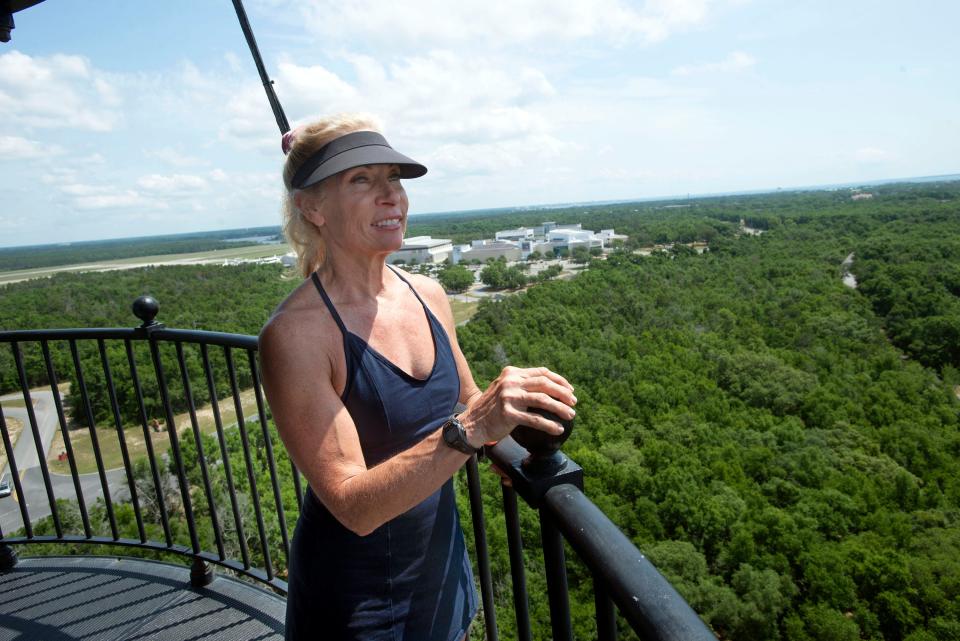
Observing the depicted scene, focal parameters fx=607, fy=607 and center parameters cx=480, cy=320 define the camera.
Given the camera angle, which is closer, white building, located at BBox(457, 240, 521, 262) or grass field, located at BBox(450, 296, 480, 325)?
grass field, located at BBox(450, 296, 480, 325)

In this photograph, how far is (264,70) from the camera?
2.17 metres

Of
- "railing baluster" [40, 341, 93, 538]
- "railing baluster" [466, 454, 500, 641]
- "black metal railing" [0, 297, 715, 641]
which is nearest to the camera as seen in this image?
"black metal railing" [0, 297, 715, 641]

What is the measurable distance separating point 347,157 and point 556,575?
1069 millimetres

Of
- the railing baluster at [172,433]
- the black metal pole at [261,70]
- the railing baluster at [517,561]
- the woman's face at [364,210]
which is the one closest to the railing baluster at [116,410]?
the railing baluster at [172,433]

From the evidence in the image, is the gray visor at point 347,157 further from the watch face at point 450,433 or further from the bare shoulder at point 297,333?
the watch face at point 450,433

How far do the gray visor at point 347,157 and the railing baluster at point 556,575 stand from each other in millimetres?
918

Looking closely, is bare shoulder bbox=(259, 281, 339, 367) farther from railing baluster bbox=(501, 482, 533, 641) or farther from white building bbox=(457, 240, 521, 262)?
white building bbox=(457, 240, 521, 262)

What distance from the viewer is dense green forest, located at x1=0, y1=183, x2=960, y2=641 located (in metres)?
21.0

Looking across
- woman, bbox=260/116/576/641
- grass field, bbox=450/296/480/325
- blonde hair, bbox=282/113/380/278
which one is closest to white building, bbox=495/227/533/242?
grass field, bbox=450/296/480/325

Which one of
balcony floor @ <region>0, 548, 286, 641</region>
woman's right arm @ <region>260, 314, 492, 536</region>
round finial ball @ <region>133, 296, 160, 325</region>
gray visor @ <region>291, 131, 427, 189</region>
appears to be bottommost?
balcony floor @ <region>0, 548, 286, 641</region>

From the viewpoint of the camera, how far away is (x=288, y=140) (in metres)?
1.66

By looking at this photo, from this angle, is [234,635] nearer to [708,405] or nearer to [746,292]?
[708,405]

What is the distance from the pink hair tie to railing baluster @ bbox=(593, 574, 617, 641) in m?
1.29

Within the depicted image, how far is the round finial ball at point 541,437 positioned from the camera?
115 centimetres
